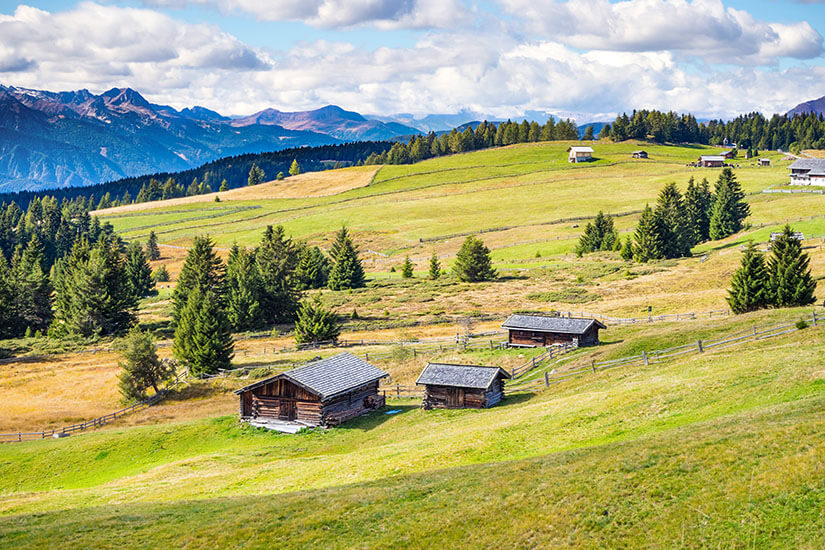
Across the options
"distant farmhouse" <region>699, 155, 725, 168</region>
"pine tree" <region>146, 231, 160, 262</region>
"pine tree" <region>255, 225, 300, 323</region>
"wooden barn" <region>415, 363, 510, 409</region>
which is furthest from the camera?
"distant farmhouse" <region>699, 155, 725, 168</region>

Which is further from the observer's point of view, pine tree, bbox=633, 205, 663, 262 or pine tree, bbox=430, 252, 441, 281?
pine tree, bbox=430, 252, 441, 281

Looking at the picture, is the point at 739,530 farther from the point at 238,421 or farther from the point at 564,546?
the point at 238,421

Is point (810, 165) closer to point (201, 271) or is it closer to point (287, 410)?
point (201, 271)

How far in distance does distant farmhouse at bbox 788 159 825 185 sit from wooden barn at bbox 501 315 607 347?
356 ft

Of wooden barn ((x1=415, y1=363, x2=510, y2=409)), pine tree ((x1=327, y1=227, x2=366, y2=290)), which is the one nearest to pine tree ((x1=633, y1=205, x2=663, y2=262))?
pine tree ((x1=327, y1=227, x2=366, y2=290))

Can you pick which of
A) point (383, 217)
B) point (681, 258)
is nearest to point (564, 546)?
point (681, 258)

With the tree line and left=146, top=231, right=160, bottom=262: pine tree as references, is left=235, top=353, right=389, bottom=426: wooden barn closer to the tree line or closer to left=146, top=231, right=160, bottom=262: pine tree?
the tree line

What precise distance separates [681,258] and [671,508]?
88.1 meters

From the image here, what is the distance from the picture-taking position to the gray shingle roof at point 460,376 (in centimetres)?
4394

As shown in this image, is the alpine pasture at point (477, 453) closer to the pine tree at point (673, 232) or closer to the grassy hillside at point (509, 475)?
the grassy hillside at point (509, 475)

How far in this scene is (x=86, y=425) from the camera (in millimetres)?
50344

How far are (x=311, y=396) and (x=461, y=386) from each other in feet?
32.9

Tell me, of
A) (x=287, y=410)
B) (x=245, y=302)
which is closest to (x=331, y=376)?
(x=287, y=410)

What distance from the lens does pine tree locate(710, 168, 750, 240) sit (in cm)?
11381
